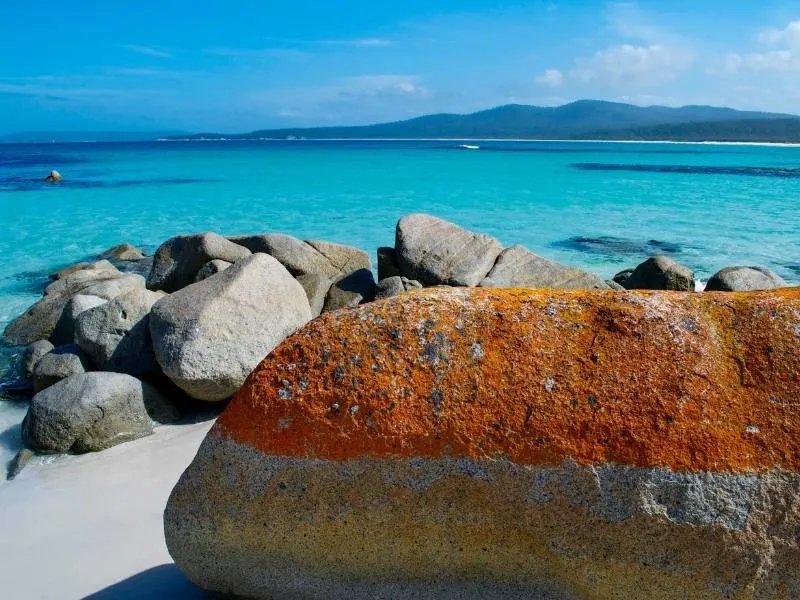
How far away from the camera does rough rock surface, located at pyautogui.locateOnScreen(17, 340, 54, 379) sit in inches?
336

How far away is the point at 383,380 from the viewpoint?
3113 millimetres

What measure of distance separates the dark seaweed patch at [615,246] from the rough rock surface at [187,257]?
11.4 metres

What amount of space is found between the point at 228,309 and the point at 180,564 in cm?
370

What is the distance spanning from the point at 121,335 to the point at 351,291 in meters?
3.65

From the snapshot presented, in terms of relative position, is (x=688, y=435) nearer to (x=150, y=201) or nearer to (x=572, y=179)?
(x=150, y=201)

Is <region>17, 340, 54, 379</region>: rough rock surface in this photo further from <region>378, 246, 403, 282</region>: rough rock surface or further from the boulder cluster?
<region>378, 246, 403, 282</region>: rough rock surface

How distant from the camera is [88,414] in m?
6.47

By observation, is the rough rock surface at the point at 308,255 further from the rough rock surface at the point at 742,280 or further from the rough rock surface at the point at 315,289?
the rough rock surface at the point at 742,280

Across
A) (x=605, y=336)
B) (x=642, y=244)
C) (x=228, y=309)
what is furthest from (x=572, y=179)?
(x=605, y=336)

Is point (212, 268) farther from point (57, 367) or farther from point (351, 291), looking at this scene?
point (57, 367)

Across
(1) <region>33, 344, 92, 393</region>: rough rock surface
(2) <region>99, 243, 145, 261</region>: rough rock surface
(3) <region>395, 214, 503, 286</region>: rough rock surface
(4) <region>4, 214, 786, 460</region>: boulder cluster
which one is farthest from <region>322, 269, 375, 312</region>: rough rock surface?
(2) <region>99, 243, 145, 261</region>: rough rock surface

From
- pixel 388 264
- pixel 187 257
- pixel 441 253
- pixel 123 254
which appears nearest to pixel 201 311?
pixel 187 257

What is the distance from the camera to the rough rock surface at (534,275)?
10.7 metres

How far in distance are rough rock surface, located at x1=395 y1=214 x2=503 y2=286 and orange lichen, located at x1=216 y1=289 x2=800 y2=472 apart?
7.35 m
